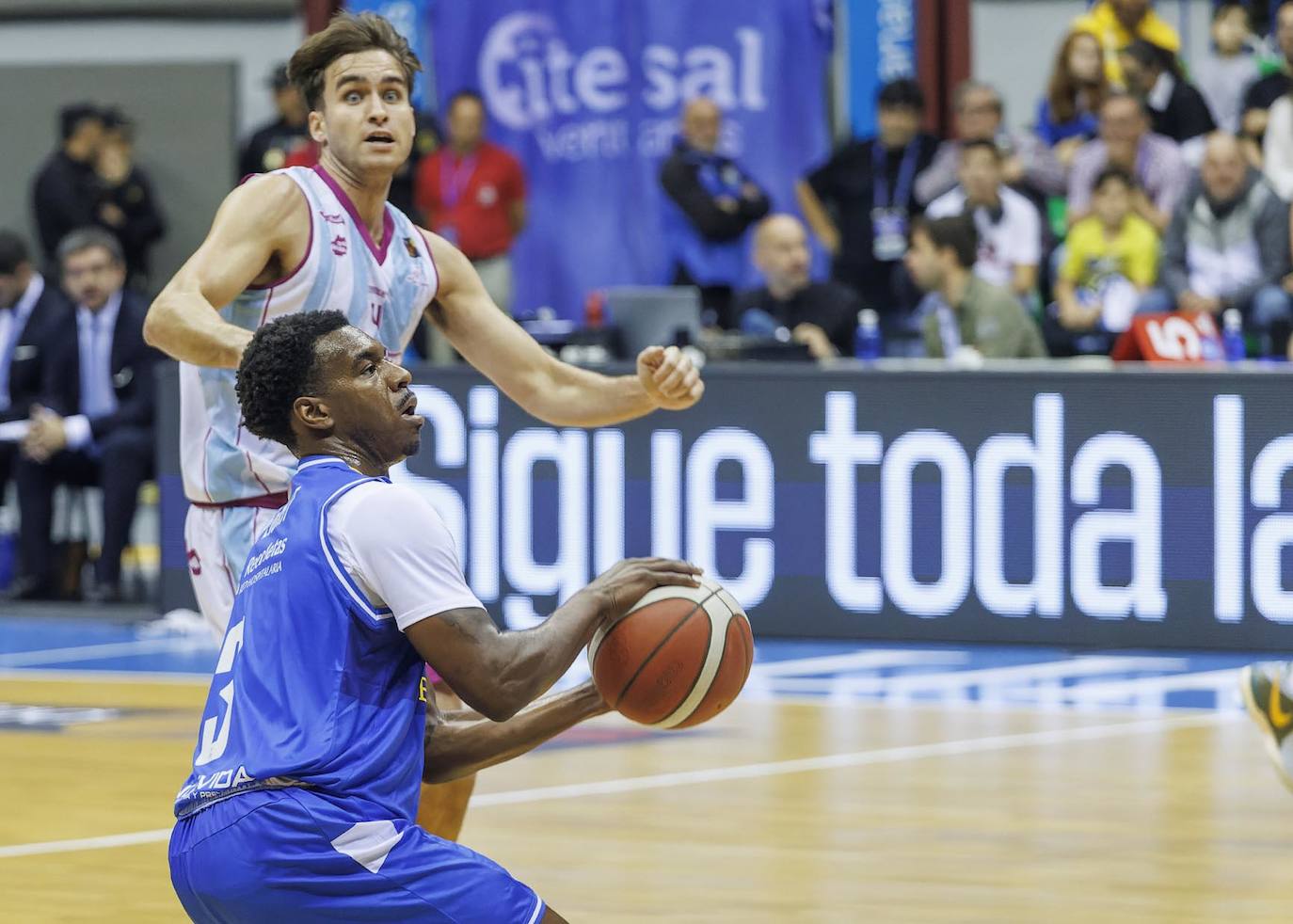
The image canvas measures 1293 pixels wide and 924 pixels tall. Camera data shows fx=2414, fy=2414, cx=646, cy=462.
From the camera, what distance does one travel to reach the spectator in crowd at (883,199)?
13.0 metres

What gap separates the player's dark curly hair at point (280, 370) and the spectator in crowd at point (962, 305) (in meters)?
7.13

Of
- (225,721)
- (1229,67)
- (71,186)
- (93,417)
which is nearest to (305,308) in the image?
(225,721)

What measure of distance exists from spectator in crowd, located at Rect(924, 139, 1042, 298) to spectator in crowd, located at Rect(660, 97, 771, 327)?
134cm

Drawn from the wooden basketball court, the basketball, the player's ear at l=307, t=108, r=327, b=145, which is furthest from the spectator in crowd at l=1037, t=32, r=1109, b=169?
the basketball

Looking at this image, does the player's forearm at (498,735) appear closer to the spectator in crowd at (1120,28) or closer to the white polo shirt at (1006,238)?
the white polo shirt at (1006,238)

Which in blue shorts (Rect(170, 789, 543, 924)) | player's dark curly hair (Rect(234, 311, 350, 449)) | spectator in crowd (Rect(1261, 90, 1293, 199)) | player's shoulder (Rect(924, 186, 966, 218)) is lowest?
blue shorts (Rect(170, 789, 543, 924))

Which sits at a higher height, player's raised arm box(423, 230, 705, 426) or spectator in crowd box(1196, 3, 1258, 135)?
spectator in crowd box(1196, 3, 1258, 135)

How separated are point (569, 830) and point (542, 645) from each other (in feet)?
9.13

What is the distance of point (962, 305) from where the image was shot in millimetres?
11188

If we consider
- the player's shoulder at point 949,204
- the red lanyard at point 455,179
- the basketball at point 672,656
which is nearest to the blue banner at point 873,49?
the player's shoulder at point 949,204

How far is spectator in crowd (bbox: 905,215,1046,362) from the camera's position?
1102 cm

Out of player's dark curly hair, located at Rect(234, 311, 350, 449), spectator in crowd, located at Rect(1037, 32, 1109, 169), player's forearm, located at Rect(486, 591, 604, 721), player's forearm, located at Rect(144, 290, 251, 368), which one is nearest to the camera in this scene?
player's forearm, located at Rect(486, 591, 604, 721)

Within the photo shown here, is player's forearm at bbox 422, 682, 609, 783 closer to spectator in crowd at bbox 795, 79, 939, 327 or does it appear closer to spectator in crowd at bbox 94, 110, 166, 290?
spectator in crowd at bbox 795, 79, 939, 327

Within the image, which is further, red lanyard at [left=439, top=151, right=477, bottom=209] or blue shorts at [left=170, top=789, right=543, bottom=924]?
red lanyard at [left=439, top=151, right=477, bottom=209]
